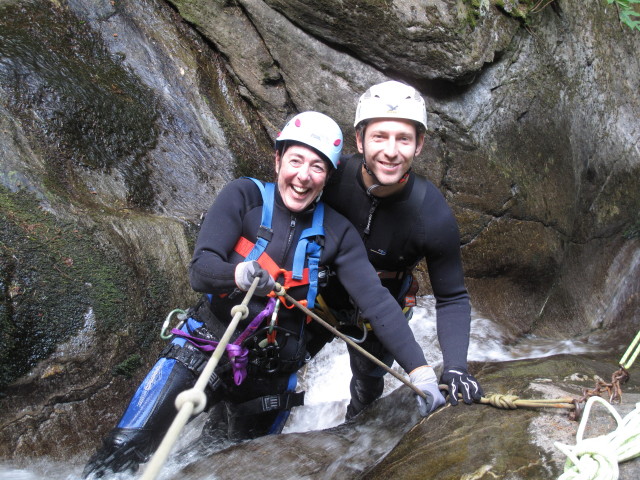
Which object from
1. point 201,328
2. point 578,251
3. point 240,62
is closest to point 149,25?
point 240,62

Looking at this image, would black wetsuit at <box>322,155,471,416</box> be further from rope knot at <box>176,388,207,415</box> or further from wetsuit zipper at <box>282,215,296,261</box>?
rope knot at <box>176,388,207,415</box>

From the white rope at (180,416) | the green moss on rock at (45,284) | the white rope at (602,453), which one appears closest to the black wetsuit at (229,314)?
the green moss on rock at (45,284)

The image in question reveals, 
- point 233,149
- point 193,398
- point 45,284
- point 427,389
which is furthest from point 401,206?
point 233,149

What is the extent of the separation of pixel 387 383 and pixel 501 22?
438 cm

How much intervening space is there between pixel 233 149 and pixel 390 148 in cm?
299

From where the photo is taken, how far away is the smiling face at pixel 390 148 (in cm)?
325

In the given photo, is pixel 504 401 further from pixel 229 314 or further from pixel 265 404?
pixel 229 314

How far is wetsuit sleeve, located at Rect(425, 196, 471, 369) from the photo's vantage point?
3318 mm

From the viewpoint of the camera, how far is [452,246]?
335 cm

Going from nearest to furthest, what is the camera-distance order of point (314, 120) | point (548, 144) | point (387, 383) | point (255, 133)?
point (314, 120) < point (387, 383) < point (255, 133) < point (548, 144)

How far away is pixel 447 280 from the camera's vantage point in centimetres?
340

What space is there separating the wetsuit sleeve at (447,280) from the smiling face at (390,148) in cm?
33

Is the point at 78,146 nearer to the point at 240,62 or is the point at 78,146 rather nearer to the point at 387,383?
the point at 240,62

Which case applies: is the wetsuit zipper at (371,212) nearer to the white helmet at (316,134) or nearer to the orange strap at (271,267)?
the white helmet at (316,134)
